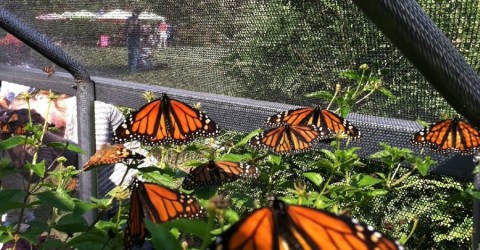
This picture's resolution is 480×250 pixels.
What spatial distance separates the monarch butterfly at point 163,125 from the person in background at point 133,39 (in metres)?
0.77

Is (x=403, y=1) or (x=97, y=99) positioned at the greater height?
(x=403, y=1)

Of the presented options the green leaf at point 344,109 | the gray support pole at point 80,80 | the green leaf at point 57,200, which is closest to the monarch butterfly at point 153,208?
the green leaf at point 57,200

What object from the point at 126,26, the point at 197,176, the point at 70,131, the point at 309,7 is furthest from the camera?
the point at 70,131

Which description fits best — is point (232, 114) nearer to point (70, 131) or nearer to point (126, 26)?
point (126, 26)

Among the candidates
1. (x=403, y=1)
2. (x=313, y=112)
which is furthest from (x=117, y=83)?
(x=403, y=1)

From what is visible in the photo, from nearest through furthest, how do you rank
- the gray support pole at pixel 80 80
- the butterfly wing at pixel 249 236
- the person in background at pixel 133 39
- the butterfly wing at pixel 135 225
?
1. the butterfly wing at pixel 249 236
2. the butterfly wing at pixel 135 225
3. the gray support pole at pixel 80 80
4. the person in background at pixel 133 39

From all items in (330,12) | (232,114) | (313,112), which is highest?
(330,12)

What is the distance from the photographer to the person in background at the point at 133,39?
214cm

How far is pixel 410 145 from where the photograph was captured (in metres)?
1.55

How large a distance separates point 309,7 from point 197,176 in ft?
2.23

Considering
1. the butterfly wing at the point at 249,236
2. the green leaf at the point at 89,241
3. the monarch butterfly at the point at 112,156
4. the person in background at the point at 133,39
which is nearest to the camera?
the butterfly wing at the point at 249,236

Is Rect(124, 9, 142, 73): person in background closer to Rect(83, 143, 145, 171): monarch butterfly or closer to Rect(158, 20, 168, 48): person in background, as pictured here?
Rect(158, 20, 168, 48): person in background

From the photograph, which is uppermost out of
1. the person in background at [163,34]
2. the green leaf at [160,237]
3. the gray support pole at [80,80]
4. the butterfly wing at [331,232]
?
the butterfly wing at [331,232]

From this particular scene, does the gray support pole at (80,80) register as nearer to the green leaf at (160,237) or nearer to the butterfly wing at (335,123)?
the butterfly wing at (335,123)
